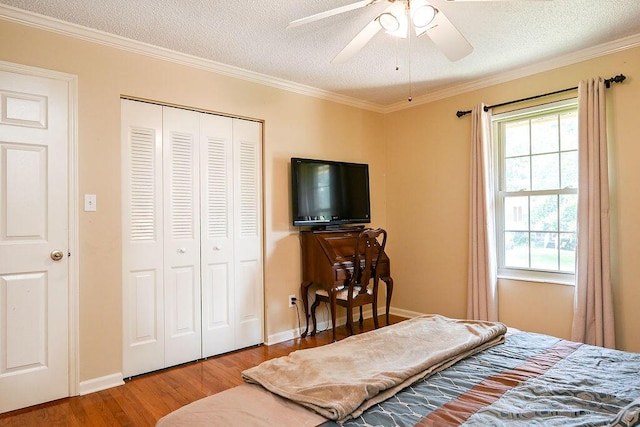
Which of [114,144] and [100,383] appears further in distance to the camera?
[114,144]

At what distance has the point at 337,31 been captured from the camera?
104 inches

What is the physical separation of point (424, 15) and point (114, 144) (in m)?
2.21

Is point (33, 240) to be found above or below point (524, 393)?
above

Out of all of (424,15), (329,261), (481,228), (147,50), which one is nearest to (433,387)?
(424,15)

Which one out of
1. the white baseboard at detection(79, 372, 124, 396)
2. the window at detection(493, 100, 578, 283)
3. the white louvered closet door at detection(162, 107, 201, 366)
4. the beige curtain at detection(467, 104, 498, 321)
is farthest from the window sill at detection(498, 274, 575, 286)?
the white baseboard at detection(79, 372, 124, 396)

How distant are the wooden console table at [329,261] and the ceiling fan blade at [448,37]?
1.92 meters

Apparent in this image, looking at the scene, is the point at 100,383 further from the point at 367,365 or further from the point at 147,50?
the point at 147,50

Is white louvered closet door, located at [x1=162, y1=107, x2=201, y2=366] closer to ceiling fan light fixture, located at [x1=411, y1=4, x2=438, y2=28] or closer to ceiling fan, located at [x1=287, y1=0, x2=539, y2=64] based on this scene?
ceiling fan, located at [x1=287, y1=0, x2=539, y2=64]

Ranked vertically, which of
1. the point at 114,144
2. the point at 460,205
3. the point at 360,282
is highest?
the point at 114,144

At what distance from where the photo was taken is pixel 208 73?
319cm

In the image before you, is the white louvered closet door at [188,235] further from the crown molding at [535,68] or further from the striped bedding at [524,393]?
the striped bedding at [524,393]

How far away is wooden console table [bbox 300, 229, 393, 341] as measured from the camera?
3455mm

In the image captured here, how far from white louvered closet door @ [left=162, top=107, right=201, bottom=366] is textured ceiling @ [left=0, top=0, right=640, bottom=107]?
645 millimetres

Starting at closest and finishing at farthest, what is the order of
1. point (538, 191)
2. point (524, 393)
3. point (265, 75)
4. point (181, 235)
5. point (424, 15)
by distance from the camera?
point (524, 393) → point (424, 15) → point (181, 235) → point (538, 191) → point (265, 75)
